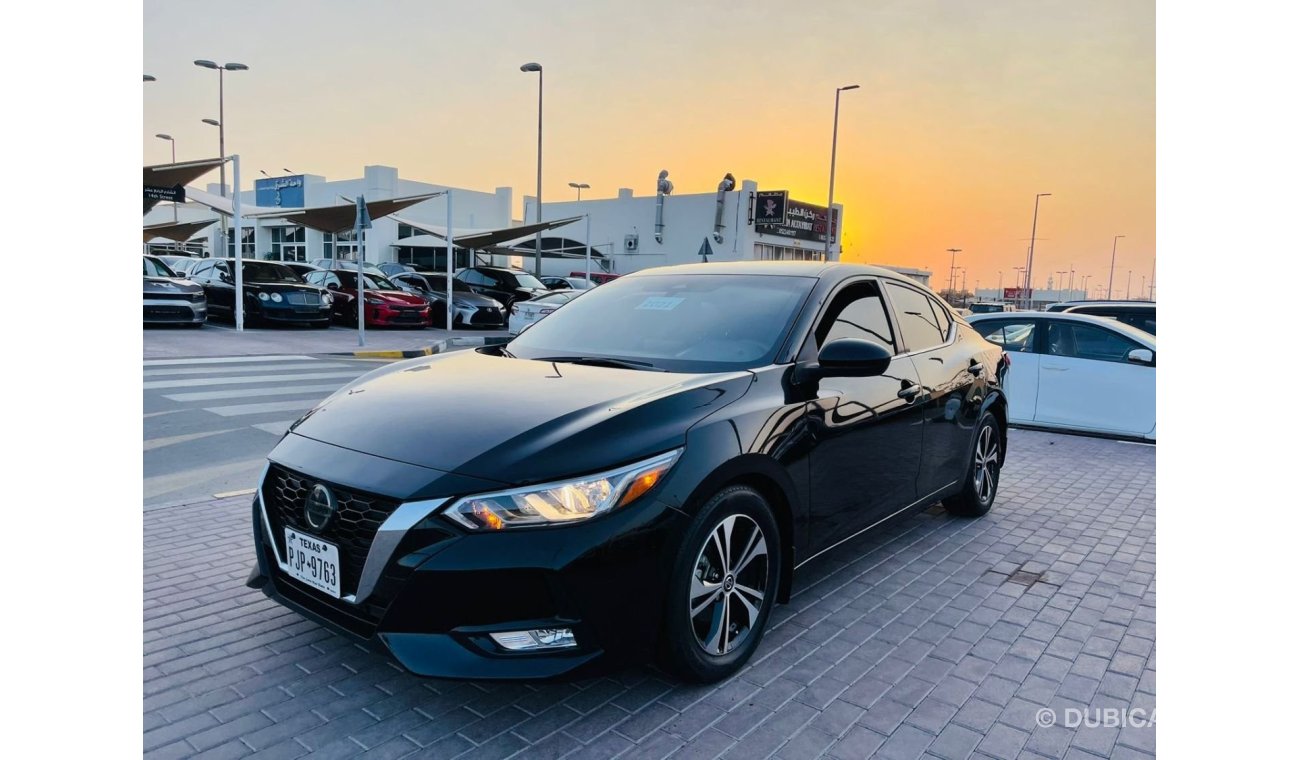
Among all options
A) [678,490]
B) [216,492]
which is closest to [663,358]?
[678,490]

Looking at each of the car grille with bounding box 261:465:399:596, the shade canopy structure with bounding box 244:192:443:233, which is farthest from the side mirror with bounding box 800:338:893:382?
the shade canopy structure with bounding box 244:192:443:233

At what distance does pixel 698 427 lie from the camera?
112 inches

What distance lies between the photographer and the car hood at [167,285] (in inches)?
627

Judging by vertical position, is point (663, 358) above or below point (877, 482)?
above

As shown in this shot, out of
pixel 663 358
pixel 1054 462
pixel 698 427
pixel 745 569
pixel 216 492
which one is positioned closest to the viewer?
pixel 698 427

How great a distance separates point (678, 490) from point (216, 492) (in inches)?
162

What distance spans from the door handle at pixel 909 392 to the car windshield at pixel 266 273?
17.7m

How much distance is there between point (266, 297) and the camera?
Result: 17844 mm

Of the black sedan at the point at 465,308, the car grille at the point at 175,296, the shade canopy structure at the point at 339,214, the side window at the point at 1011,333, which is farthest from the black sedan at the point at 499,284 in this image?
the side window at the point at 1011,333

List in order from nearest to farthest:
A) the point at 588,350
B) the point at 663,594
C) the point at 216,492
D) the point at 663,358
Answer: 1. the point at 663,594
2. the point at 663,358
3. the point at 588,350
4. the point at 216,492

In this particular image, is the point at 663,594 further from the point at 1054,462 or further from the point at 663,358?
the point at 1054,462

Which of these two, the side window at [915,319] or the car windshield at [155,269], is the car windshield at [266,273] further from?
the side window at [915,319]

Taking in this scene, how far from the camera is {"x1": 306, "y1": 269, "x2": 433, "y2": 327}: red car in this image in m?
19.8
